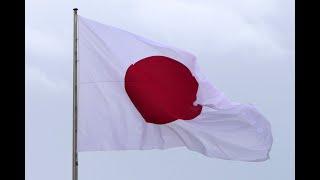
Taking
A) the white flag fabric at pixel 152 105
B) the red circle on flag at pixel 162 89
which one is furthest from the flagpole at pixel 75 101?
the red circle on flag at pixel 162 89

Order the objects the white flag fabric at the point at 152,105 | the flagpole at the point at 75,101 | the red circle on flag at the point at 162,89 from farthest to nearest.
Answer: the red circle on flag at the point at 162,89 → the white flag fabric at the point at 152,105 → the flagpole at the point at 75,101

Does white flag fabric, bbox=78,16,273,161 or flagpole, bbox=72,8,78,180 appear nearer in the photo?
flagpole, bbox=72,8,78,180

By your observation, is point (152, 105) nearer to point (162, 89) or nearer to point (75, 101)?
point (162, 89)

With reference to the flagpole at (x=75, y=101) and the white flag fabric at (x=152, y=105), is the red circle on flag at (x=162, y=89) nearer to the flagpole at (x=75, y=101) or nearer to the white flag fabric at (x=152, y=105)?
the white flag fabric at (x=152, y=105)

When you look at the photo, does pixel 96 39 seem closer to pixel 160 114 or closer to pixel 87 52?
pixel 87 52

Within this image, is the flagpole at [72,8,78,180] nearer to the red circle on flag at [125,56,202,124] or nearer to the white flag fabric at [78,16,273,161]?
the white flag fabric at [78,16,273,161]

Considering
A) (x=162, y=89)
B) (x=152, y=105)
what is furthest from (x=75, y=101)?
(x=162, y=89)

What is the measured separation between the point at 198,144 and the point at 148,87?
1766mm

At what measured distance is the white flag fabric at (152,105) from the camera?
17.0 m

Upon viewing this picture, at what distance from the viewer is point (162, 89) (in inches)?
699

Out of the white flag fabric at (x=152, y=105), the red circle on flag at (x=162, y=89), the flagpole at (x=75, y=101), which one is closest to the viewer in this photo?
the flagpole at (x=75, y=101)

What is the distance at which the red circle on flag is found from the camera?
17.3m

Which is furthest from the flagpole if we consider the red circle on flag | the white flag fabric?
the red circle on flag
